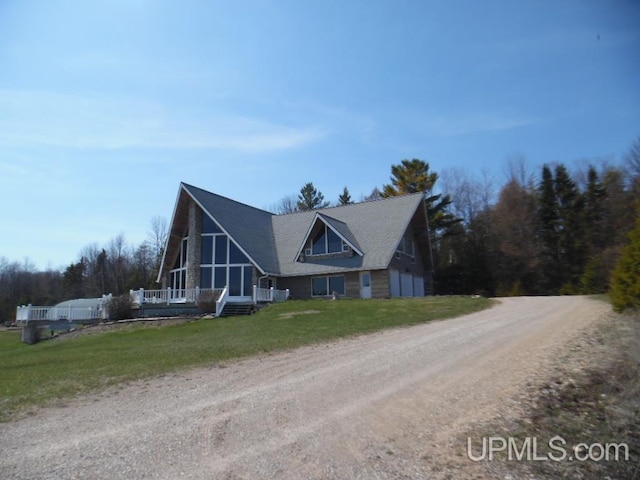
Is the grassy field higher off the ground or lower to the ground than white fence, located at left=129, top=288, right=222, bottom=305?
lower

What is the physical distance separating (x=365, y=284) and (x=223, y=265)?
29.2 feet

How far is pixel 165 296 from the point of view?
86.7ft

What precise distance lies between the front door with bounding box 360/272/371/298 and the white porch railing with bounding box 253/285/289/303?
181 inches

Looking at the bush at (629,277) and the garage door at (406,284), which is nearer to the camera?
the bush at (629,277)

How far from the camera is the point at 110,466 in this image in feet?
14.8

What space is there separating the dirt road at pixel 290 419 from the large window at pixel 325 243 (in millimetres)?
19121

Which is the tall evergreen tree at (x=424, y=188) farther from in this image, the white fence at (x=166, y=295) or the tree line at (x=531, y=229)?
the white fence at (x=166, y=295)

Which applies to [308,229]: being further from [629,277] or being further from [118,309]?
[629,277]

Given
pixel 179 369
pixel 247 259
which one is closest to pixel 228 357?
pixel 179 369

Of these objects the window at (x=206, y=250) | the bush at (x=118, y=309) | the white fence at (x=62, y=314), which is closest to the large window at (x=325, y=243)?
the window at (x=206, y=250)

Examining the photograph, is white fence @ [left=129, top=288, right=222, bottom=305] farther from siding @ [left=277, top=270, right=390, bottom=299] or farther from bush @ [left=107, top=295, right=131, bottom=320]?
siding @ [left=277, top=270, right=390, bottom=299]

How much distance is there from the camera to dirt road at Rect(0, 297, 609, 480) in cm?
450

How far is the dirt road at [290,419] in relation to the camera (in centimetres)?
450

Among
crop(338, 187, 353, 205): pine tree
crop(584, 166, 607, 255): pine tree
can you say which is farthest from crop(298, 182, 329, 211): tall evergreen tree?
crop(584, 166, 607, 255): pine tree
